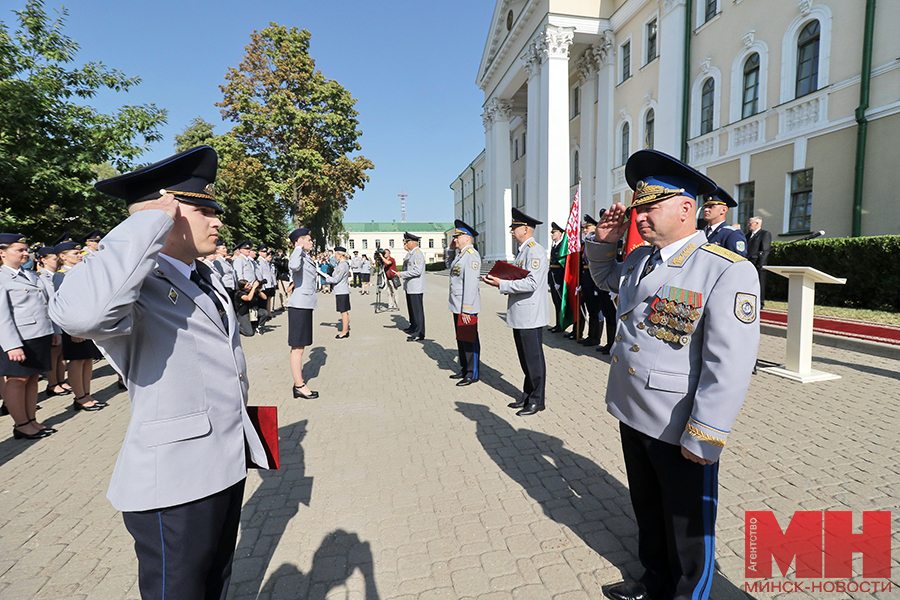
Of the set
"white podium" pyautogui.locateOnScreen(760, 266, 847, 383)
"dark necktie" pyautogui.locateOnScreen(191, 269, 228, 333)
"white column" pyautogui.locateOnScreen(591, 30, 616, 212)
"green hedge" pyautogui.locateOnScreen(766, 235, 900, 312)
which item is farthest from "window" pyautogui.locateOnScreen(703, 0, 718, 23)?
"dark necktie" pyautogui.locateOnScreen(191, 269, 228, 333)

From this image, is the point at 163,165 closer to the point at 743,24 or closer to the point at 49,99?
the point at 49,99

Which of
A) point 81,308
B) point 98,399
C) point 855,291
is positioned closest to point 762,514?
point 81,308

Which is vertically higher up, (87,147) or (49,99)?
(49,99)

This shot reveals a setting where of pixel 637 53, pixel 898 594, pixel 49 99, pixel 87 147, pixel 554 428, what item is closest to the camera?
pixel 898 594

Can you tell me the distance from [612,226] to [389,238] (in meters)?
94.9

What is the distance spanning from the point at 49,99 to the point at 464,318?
33.1 feet

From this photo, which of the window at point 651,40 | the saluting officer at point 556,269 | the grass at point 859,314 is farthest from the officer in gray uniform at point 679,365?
the window at point 651,40

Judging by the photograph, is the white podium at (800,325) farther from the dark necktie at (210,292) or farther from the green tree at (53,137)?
the green tree at (53,137)

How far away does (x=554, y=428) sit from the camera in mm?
4727

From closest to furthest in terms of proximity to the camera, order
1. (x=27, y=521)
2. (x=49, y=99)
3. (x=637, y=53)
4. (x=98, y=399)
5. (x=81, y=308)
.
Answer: (x=81, y=308) → (x=27, y=521) → (x=98, y=399) → (x=49, y=99) → (x=637, y=53)

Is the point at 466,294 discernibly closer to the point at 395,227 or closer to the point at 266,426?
the point at 266,426

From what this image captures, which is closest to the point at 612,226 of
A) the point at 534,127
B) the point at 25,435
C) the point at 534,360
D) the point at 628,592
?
the point at 628,592

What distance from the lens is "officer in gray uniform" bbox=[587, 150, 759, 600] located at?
1.86 meters

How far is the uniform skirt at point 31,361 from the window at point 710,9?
21.4 m
